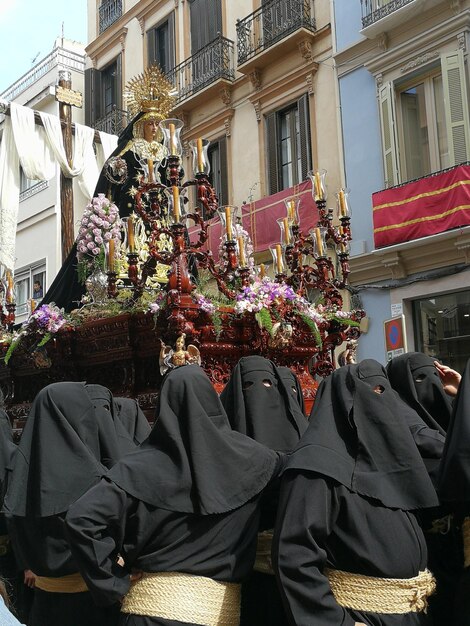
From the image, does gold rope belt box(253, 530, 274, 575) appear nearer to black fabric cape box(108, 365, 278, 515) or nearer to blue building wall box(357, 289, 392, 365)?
black fabric cape box(108, 365, 278, 515)

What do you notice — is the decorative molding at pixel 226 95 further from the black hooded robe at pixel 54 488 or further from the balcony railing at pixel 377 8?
the black hooded robe at pixel 54 488

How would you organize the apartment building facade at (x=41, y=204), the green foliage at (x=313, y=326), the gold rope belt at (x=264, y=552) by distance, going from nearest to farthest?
the gold rope belt at (x=264, y=552), the green foliage at (x=313, y=326), the apartment building facade at (x=41, y=204)

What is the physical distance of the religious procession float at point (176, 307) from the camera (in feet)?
17.7

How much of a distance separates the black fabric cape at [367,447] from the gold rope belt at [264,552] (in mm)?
714

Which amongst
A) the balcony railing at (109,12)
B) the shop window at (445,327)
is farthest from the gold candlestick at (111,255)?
the balcony railing at (109,12)

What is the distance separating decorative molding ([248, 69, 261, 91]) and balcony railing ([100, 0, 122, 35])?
19.1ft

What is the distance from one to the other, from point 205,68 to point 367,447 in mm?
14113

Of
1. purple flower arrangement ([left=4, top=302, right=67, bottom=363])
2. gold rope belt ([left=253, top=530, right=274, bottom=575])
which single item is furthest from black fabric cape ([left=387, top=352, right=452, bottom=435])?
purple flower arrangement ([left=4, top=302, right=67, bottom=363])

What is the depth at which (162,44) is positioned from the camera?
17438 millimetres

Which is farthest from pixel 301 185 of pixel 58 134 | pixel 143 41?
pixel 143 41

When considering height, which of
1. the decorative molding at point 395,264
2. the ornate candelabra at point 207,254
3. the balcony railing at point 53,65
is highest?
the balcony railing at point 53,65

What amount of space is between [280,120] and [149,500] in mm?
12510

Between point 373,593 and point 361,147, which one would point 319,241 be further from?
point 361,147

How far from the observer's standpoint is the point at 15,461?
11.6ft
